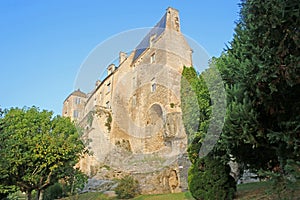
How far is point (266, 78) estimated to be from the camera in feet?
18.2

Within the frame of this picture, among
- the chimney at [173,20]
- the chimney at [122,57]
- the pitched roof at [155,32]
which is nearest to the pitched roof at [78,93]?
the chimney at [122,57]

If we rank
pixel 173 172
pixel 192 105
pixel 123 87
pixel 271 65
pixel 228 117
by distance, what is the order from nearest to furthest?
1. pixel 271 65
2. pixel 228 117
3. pixel 192 105
4. pixel 173 172
5. pixel 123 87

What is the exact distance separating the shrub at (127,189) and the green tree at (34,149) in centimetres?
261

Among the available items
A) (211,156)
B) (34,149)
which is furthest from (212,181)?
(34,149)

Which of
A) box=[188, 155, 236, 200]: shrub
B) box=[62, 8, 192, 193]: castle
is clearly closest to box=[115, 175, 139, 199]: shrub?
box=[62, 8, 192, 193]: castle

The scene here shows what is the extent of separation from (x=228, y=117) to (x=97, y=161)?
19.2 m

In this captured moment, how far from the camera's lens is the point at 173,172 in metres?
16.9

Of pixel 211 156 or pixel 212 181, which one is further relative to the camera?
pixel 211 156

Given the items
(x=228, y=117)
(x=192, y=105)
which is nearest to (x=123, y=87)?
(x=192, y=105)

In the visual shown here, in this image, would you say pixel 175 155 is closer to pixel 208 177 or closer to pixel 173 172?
pixel 173 172

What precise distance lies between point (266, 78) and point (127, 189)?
35.4 ft

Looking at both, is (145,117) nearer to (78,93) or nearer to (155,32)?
(155,32)

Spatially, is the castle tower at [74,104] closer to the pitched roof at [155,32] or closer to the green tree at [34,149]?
the pitched roof at [155,32]

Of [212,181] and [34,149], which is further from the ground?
[34,149]
